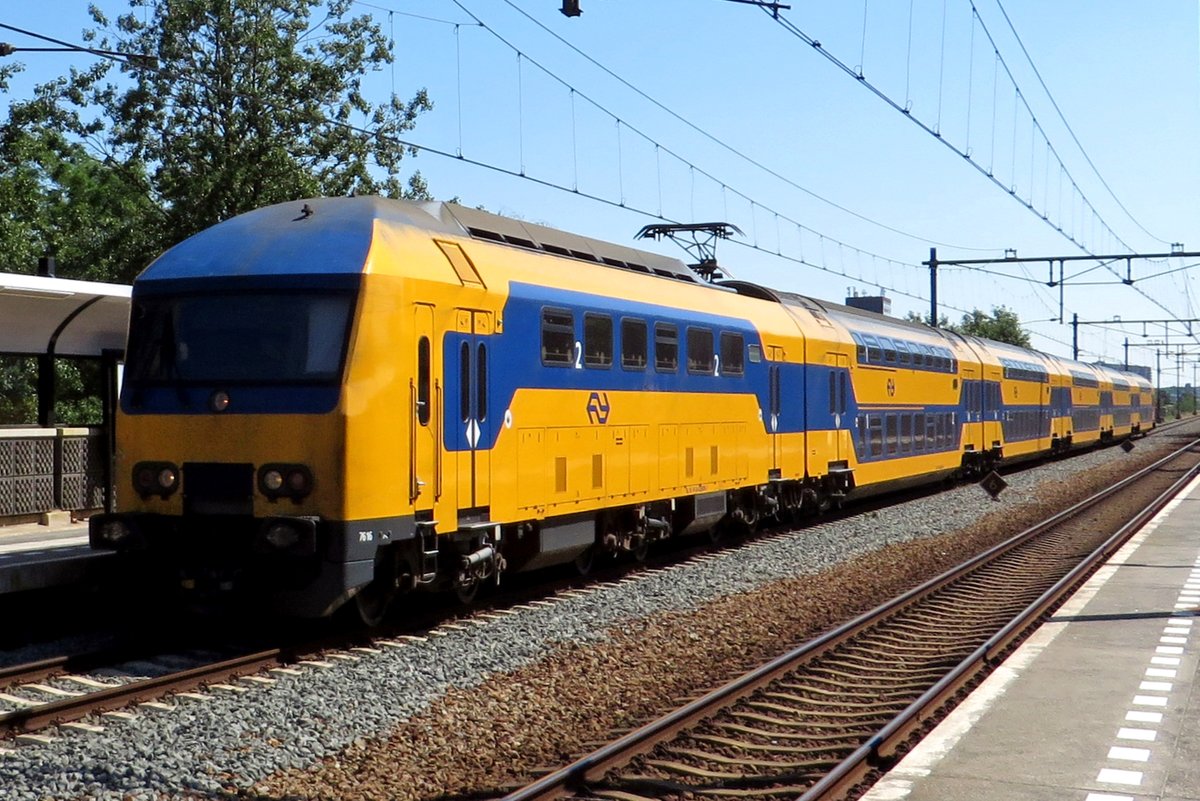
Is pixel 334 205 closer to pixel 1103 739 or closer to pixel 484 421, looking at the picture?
pixel 484 421

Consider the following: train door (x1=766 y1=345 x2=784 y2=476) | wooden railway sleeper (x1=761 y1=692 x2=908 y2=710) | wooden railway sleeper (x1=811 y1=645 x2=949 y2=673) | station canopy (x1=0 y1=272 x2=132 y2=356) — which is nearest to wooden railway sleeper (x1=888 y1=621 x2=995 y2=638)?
wooden railway sleeper (x1=811 y1=645 x2=949 y2=673)

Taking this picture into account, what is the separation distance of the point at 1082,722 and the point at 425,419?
5.81 meters

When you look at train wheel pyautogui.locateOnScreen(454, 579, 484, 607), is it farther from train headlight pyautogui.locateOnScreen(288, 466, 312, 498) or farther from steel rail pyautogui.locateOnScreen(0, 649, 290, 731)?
train headlight pyautogui.locateOnScreen(288, 466, 312, 498)

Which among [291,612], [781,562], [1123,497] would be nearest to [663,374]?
[781,562]

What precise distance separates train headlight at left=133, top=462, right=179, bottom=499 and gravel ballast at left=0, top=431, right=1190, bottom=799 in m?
2.09

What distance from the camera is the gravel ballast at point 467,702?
25.4 ft

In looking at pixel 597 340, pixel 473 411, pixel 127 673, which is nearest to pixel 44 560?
pixel 127 673

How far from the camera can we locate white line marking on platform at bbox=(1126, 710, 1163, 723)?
340 inches

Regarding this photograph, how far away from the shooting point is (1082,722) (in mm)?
8602

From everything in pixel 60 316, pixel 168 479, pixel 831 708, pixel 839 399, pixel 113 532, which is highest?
pixel 60 316

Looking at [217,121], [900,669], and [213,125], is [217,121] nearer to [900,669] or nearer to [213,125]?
[213,125]

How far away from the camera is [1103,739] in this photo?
815 cm

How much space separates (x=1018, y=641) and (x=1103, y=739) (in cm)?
414

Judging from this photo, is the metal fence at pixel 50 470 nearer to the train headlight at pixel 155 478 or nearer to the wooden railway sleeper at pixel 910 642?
the train headlight at pixel 155 478
